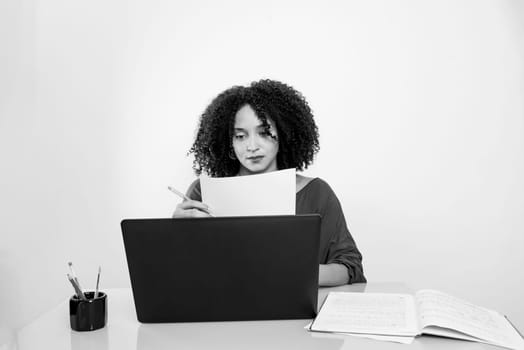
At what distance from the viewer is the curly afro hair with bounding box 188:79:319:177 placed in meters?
1.94

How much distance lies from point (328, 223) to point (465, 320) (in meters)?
0.88

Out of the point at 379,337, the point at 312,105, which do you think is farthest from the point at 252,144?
the point at 379,337

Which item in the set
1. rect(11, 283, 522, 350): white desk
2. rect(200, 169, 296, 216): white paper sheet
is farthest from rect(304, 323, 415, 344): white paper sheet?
rect(200, 169, 296, 216): white paper sheet

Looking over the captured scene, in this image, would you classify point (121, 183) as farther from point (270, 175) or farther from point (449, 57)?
point (449, 57)

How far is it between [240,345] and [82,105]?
6.63 ft

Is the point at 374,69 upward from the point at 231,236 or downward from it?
upward

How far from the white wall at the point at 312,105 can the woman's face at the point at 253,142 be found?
2.14 ft

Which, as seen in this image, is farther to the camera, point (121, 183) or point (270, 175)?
point (121, 183)

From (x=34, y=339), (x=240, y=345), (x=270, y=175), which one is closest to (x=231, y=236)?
(x=240, y=345)

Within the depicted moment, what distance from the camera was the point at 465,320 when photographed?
0.96 metres

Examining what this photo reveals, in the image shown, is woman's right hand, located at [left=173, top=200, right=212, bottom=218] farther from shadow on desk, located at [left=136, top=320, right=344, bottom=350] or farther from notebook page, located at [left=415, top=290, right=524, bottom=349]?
notebook page, located at [left=415, top=290, right=524, bottom=349]

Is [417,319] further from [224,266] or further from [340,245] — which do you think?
[340,245]

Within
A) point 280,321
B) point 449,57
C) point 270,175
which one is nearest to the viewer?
point 280,321

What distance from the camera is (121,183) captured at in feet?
8.52
